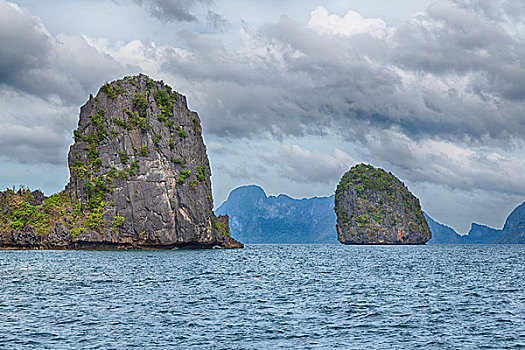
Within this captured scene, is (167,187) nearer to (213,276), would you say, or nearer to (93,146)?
(93,146)

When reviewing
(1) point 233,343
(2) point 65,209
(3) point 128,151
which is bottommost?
(1) point 233,343

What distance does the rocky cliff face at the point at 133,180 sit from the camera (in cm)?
12181

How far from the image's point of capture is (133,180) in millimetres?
124812

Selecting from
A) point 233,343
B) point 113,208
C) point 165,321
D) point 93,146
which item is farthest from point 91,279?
point 93,146

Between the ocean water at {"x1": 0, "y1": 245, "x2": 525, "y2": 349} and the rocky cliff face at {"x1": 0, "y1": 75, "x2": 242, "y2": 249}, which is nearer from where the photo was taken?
the ocean water at {"x1": 0, "y1": 245, "x2": 525, "y2": 349}

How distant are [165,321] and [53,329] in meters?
5.90

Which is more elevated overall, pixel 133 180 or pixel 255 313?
pixel 133 180

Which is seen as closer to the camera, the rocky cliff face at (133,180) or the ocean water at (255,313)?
the ocean water at (255,313)

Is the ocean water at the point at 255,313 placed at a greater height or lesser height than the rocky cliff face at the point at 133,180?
lesser

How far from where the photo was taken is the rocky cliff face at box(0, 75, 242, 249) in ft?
400

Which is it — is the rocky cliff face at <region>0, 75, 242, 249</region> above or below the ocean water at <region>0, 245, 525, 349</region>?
above

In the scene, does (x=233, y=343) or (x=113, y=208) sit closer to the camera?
(x=233, y=343)

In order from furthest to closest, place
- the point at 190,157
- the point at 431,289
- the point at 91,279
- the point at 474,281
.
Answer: the point at 190,157, the point at 474,281, the point at 91,279, the point at 431,289

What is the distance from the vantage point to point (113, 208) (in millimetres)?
123875
